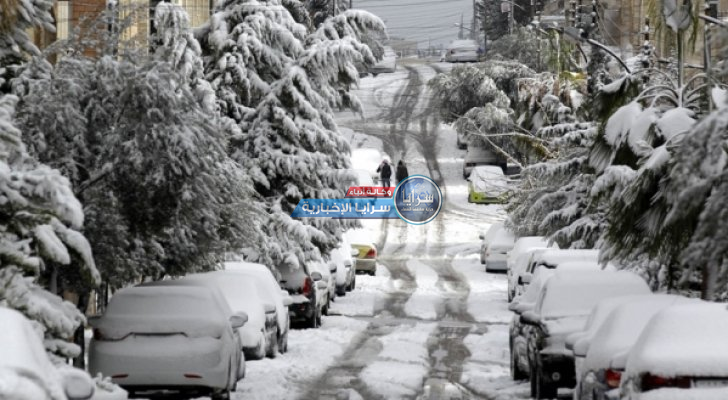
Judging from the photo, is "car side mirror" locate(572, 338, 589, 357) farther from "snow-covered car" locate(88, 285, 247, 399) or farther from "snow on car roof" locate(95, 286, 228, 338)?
"snow on car roof" locate(95, 286, 228, 338)

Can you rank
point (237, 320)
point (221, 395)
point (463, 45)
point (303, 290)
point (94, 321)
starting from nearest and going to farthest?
point (94, 321)
point (221, 395)
point (237, 320)
point (303, 290)
point (463, 45)

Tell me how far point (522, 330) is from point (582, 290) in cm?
195

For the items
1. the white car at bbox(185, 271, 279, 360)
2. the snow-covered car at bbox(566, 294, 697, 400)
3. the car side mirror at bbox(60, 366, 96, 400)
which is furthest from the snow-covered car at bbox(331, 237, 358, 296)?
the car side mirror at bbox(60, 366, 96, 400)

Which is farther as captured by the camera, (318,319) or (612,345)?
(318,319)

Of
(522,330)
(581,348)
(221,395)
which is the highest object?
(581,348)

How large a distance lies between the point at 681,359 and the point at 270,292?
13561 mm

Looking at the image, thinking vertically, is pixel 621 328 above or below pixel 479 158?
above

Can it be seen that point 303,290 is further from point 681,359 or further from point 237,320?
point 681,359

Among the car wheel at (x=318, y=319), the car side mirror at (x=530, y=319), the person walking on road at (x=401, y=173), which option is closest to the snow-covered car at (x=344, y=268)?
the car wheel at (x=318, y=319)

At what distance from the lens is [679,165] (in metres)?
8.53

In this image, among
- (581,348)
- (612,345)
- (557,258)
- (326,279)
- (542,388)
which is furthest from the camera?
(326,279)

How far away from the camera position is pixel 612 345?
43.2 ft

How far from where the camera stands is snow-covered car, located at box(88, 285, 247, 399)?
55.3ft

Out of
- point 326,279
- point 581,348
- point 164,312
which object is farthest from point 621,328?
point 326,279
